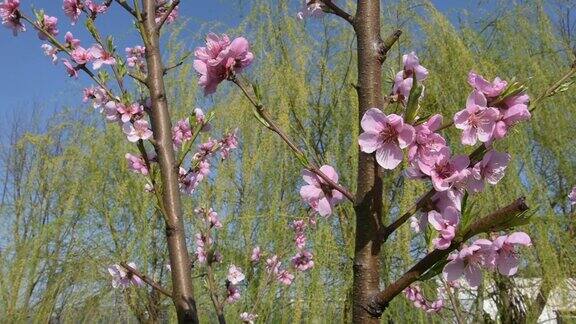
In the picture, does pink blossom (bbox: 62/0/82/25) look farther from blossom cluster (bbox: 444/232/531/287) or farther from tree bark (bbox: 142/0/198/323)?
blossom cluster (bbox: 444/232/531/287)

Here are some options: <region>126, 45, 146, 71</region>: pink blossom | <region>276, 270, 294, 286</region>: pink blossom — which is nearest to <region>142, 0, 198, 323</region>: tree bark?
<region>126, 45, 146, 71</region>: pink blossom

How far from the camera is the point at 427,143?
2.22 feet

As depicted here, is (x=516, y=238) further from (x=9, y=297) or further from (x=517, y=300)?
(x=9, y=297)

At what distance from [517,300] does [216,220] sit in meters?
1.55

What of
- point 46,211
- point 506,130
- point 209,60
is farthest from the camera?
point 46,211

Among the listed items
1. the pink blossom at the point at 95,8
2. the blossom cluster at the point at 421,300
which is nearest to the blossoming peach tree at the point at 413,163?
the pink blossom at the point at 95,8

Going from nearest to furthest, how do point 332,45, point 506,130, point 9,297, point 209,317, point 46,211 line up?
1. point 506,130
2. point 209,317
3. point 332,45
4. point 9,297
5. point 46,211

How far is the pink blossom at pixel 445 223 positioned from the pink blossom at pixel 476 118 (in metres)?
0.09

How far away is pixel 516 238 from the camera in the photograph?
2.33 feet

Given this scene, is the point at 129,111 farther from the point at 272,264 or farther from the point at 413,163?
the point at 272,264

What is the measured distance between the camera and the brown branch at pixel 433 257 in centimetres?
56

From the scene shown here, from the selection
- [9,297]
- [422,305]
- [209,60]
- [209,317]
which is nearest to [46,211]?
[9,297]

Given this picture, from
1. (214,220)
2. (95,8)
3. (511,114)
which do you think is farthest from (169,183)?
(214,220)

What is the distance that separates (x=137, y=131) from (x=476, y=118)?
31.6 inches
